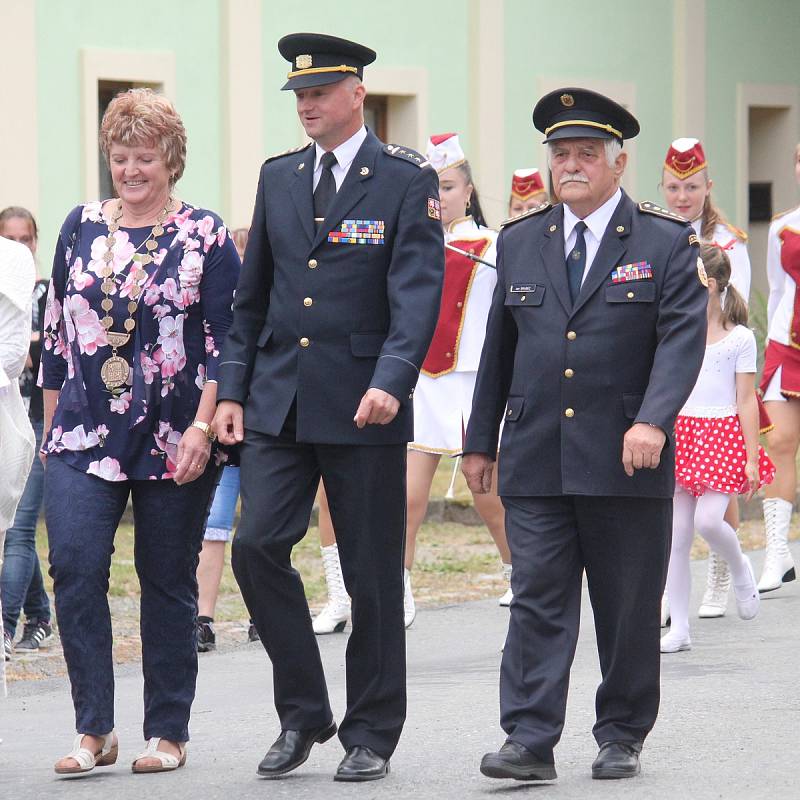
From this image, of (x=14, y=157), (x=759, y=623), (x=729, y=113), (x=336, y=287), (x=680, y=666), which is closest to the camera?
(x=336, y=287)

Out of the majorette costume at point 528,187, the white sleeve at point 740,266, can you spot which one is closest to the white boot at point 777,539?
the white sleeve at point 740,266

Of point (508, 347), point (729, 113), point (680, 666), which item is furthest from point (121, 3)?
point (508, 347)

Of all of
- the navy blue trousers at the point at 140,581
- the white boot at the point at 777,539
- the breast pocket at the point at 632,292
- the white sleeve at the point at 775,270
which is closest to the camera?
the breast pocket at the point at 632,292

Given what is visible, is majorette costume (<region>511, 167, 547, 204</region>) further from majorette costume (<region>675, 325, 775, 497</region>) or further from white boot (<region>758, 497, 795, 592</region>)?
majorette costume (<region>675, 325, 775, 497</region>)

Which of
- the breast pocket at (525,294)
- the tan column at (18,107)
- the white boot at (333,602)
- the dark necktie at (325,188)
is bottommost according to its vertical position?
the white boot at (333,602)

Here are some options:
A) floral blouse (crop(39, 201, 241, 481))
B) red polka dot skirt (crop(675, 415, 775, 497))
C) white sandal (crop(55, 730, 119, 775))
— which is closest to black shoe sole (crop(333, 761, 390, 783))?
white sandal (crop(55, 730, 119, 775))

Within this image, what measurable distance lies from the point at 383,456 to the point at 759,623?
142 inches

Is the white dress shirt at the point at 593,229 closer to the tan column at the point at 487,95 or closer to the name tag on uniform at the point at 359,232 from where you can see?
the name tag on uniform at the point at 359,232

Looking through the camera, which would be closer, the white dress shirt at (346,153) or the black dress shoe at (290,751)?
the black dress shoe at (290,751)

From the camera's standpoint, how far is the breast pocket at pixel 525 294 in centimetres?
566

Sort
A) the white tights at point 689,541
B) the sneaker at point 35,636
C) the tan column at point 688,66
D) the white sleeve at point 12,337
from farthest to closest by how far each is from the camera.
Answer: the tan column at point 688,66 < the sneaker at point 35,636 < the white tights at point 689,541 < the white sleeve at point 12,337

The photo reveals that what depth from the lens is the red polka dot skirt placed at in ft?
27.1

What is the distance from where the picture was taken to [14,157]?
47.3 ft

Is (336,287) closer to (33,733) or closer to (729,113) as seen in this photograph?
(33,733)
